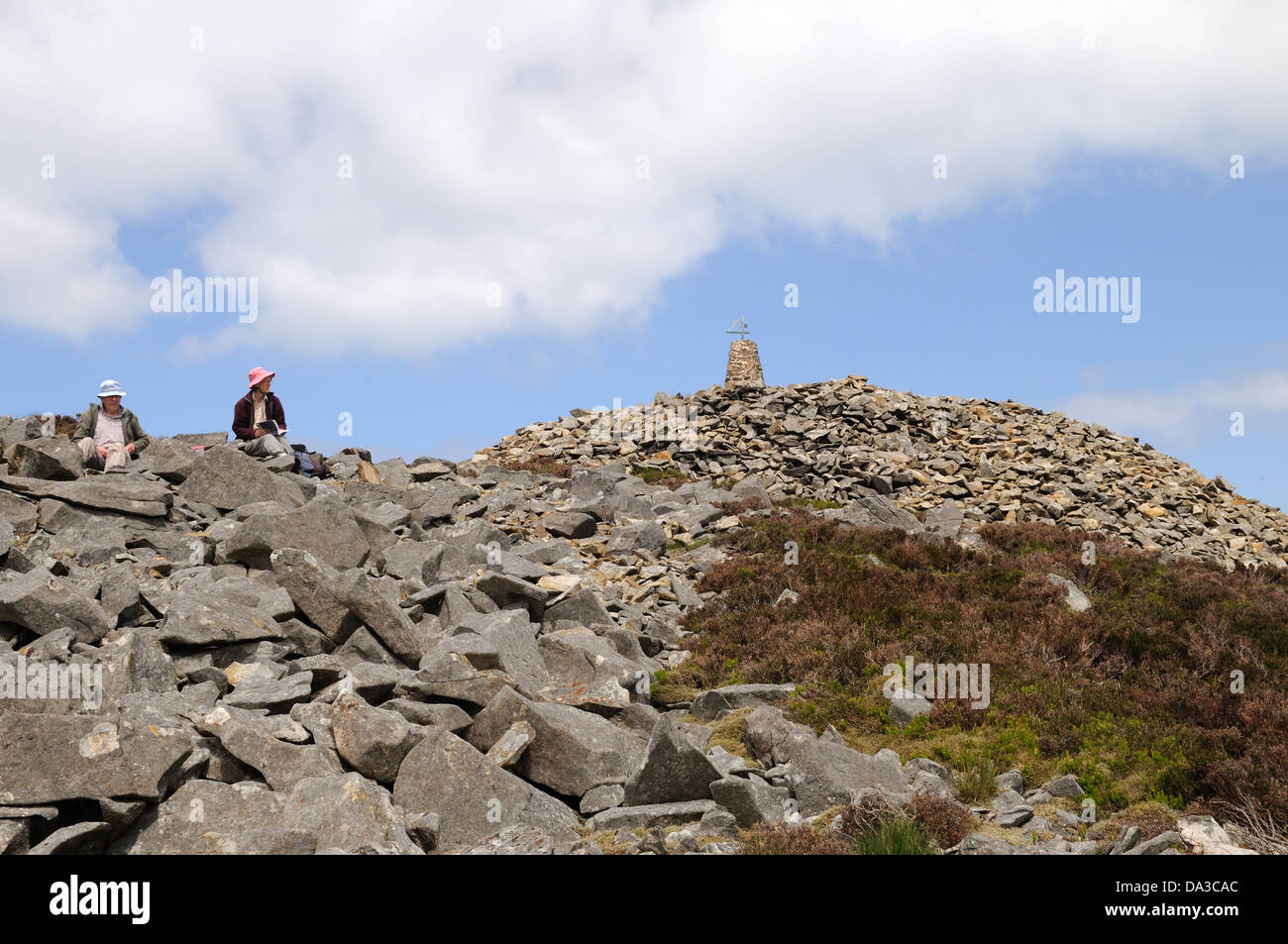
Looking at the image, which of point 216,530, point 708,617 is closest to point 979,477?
point 708,617

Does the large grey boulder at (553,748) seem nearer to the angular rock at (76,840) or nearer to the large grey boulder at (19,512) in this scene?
the angular rock at (76,840)

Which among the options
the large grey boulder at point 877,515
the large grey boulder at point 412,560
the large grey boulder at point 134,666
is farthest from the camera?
the large grey boulder at point 877,515

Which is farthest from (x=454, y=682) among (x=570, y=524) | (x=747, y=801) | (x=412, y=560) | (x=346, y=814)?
(x=570, y=524)

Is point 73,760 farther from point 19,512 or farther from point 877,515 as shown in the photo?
point 877,515

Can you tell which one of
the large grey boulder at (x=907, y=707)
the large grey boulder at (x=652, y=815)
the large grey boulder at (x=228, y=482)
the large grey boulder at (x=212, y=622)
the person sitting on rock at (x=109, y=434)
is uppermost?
the person sitting on rock at (x=109, y=434)

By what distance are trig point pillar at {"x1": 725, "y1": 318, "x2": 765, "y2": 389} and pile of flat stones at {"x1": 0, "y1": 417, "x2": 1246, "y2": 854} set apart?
3276cm

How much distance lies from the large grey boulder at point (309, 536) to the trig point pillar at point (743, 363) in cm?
3499

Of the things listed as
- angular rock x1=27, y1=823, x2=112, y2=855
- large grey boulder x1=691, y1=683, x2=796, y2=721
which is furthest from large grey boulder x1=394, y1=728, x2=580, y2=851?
large grey boulder x1=691, y1=683, x2=796, y2=721

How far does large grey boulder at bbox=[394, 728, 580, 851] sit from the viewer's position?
820 cm

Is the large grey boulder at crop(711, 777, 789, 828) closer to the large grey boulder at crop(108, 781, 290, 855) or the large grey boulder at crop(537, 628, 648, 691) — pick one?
the large grey boulder at crop(537, 628, 648, 691)

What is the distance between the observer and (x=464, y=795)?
27.3 feet

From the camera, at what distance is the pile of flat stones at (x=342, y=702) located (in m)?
7.46

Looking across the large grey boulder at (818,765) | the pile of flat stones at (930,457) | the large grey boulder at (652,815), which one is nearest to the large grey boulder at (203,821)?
the large grey boulder at (652,815)

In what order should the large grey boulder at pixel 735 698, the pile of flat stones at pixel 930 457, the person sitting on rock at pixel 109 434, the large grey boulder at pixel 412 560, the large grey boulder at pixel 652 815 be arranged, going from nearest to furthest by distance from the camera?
1. the large grey boulder at pixel 652 815
2. the large grey boulder at pixel 735 698
3. the large grey boulder at pixel 412 560
4. the person sitting on rock at pixel 109 434
5. the pile of flat stones at pixel 930 457
